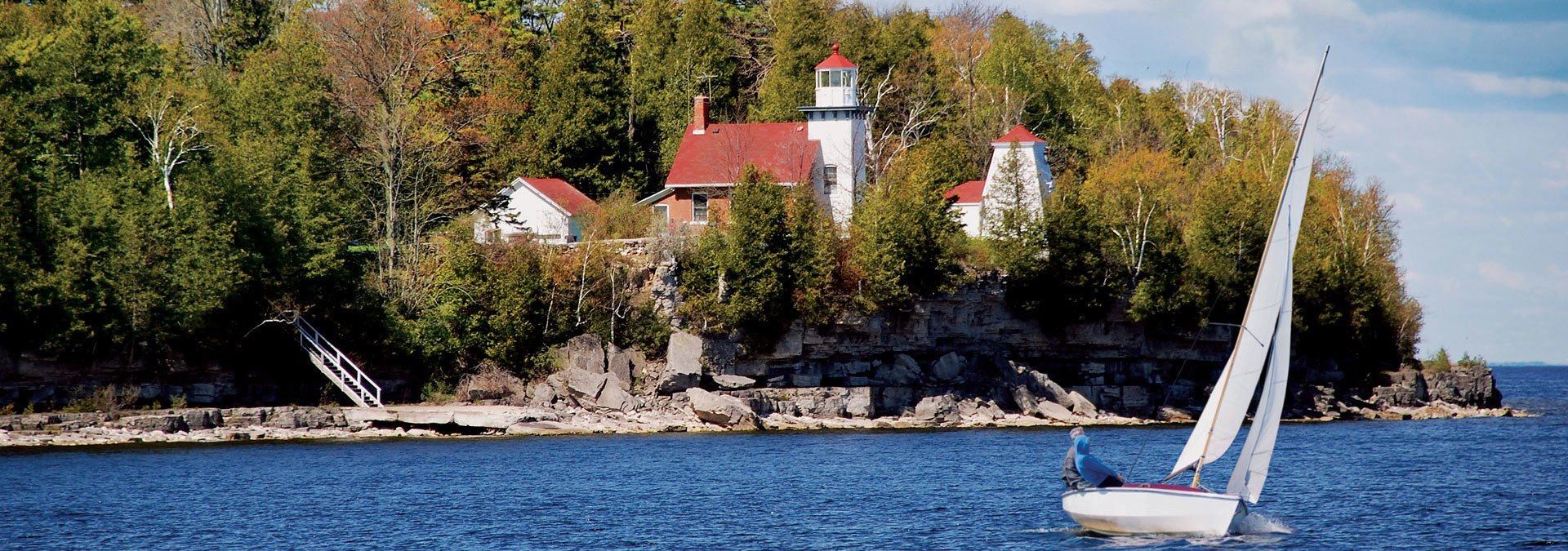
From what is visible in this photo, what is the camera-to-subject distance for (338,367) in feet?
171

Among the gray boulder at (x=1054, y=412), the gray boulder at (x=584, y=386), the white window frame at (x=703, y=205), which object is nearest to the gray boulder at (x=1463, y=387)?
the gray boulder at (x=1054, y=412)

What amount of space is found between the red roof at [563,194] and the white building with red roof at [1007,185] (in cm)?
1576

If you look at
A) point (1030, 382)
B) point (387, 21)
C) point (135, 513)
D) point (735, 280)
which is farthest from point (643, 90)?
point (135, 513)

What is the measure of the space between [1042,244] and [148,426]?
1359 inches

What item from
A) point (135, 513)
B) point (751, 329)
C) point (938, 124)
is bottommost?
point (135, 513)

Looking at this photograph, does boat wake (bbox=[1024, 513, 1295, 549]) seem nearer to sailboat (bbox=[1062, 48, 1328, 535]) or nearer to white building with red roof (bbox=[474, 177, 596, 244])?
sailboat (bbox=[1062, 48, 1328, 535])

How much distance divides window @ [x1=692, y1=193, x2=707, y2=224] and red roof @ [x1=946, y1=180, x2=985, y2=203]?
10.8 m

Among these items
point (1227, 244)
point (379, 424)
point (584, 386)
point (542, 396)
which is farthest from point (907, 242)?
point (379, 424)

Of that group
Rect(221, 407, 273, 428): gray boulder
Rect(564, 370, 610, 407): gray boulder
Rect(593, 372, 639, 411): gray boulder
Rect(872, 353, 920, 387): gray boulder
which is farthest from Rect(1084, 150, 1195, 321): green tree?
Rect(221, 407, 273, 428): gray boulder

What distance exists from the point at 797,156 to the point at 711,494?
3069 centimetres

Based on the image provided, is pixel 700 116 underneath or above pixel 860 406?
above

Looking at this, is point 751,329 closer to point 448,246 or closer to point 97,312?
point 448,246

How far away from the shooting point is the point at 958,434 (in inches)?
2175

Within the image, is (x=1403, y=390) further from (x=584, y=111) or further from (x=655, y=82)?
(x=584, y=111)
